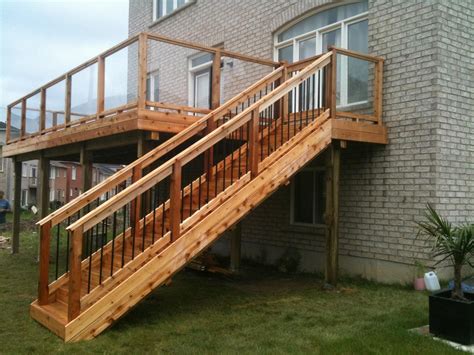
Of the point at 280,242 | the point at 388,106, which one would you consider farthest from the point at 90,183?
the point at 388,106

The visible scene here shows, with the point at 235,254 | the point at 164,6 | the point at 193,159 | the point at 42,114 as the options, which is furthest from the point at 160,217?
the point at 164,6

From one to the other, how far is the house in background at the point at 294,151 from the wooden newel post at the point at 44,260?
0.01 meters

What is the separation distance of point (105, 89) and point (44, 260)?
3331 mm

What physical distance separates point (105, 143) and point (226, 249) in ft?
14.8

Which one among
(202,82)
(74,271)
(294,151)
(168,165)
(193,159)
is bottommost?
(74,271)

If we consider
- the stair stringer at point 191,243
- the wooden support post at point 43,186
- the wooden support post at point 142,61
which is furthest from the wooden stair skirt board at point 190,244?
the wooden support post at point 43,186

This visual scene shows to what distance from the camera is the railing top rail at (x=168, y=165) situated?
5105 mm

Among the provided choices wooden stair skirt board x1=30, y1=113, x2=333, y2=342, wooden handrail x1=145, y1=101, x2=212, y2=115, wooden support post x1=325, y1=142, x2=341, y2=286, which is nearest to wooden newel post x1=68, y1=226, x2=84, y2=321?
wooden stair skirt board x1=30, y1=113, x2=333, y2=342

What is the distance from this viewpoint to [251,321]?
5.75 metres

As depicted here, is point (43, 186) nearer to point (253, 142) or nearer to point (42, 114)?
point (42, 114)

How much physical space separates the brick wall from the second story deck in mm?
387

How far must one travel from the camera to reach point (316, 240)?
30.0 ft

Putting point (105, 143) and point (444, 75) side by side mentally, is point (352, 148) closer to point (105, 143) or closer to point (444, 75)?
point (444, 75)

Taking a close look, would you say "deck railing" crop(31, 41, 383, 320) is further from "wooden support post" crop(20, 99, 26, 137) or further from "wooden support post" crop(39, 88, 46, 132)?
"wooden support post" crop(20, 99, 26, 137)
